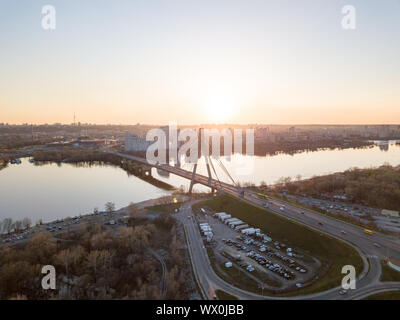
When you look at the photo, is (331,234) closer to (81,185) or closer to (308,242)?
(308,242)

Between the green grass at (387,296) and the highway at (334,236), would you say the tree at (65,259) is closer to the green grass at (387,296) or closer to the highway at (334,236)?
the highway at (334,236)

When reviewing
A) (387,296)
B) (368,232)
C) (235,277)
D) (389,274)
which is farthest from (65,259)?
(368,232)

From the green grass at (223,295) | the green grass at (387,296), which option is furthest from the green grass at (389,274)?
the green grass at (223,295)

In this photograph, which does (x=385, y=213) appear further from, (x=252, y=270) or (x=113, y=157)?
(x=113, y=157)

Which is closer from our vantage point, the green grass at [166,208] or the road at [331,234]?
the road at [331,234]

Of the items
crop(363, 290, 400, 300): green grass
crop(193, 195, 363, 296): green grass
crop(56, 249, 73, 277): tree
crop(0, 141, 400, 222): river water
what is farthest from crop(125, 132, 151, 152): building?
crop(363, 290, 400, 300): green grass
